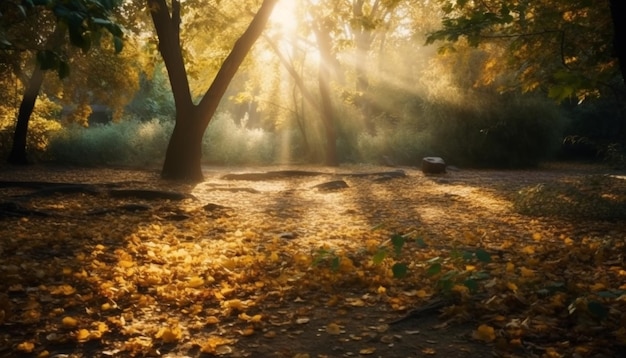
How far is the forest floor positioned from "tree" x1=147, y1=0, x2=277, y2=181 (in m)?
3.57

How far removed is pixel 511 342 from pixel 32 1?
302 centimetres

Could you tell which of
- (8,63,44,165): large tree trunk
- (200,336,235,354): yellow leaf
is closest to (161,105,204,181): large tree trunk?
(8,63,44,165): large tree trunk

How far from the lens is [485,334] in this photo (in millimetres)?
2914

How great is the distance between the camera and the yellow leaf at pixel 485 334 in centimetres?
290

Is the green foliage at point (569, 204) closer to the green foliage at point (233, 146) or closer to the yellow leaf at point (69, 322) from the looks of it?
the yellow leaf at point (69, 322)

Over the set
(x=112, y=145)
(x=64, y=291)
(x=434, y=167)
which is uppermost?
(x=112, y=145)

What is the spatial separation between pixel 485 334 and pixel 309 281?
1642 millimetres

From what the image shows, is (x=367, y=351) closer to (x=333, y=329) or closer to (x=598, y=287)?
(x=333, y=329)

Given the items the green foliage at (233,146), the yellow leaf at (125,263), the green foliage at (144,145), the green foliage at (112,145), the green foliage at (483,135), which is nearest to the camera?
the yellow leaf at (125,263)

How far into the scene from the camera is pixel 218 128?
22.2m

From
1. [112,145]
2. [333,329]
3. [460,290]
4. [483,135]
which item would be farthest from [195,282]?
[483,135]

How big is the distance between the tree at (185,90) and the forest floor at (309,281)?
357 centimetres

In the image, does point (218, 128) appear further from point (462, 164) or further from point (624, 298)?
point (624, 298)

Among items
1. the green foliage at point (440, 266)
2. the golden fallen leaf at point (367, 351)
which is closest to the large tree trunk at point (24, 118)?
the green foliage at point (440, 266)
